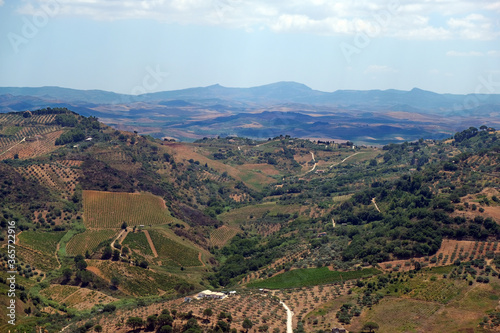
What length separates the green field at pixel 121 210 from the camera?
101000 millimetres

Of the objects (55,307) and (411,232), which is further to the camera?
(411,232)

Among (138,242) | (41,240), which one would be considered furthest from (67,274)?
(138,242)

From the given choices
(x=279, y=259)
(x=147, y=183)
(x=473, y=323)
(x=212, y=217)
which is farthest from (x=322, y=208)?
(x=473, y=323)

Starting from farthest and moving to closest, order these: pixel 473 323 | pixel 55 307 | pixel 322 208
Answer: pixel 322 208, pixel 55 307, pixel 473 323

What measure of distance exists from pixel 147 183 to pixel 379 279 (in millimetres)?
73397

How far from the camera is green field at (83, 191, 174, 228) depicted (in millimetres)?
101000

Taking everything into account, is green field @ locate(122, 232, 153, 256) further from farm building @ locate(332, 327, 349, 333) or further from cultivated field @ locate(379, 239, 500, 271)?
farm building @ locate(332, 327, 349, 333)

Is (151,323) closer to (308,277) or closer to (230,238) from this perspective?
(308,277)

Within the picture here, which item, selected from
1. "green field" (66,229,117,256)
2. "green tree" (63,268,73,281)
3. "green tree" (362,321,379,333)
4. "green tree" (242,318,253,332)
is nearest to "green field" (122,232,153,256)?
"green field" (66,229,117,256)

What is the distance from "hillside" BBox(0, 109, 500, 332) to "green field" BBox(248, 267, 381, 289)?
315 mm

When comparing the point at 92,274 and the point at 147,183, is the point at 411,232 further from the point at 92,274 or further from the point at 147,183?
the point at 147,183

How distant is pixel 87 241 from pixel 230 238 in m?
33.7

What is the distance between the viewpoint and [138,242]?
3664 inches

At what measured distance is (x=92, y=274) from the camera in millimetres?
76375
